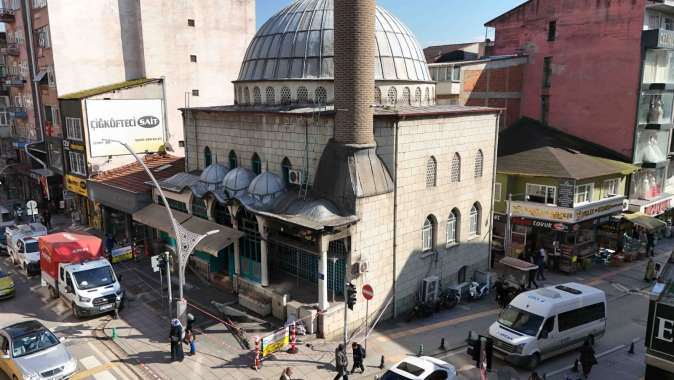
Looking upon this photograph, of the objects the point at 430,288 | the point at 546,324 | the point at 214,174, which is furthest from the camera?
the point at 214,174

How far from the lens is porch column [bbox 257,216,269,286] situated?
2106 cm

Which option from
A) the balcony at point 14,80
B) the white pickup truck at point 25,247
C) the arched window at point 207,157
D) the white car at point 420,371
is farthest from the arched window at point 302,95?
the balcony at point 14,80

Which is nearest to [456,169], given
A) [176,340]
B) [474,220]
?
[474,220]

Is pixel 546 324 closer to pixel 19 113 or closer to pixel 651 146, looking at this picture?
pixel 651 146

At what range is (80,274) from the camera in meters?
22.1

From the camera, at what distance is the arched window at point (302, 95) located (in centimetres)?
2470

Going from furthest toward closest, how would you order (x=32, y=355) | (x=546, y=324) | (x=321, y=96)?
(x=321, y=96)
(x=546, y=324)
(x=32, y=355)

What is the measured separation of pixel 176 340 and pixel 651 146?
33468 millimetres

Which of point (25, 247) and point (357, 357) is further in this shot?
point (25, 247)

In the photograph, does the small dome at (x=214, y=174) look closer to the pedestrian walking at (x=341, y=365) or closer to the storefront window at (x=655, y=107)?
the pedestrian walking at (x=341, y=365)

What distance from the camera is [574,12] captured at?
3594 centimetres

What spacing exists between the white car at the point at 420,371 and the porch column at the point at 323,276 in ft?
16.5

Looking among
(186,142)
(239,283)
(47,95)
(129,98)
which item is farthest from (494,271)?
(47,95)

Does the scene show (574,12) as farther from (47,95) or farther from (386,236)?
(47,95)
